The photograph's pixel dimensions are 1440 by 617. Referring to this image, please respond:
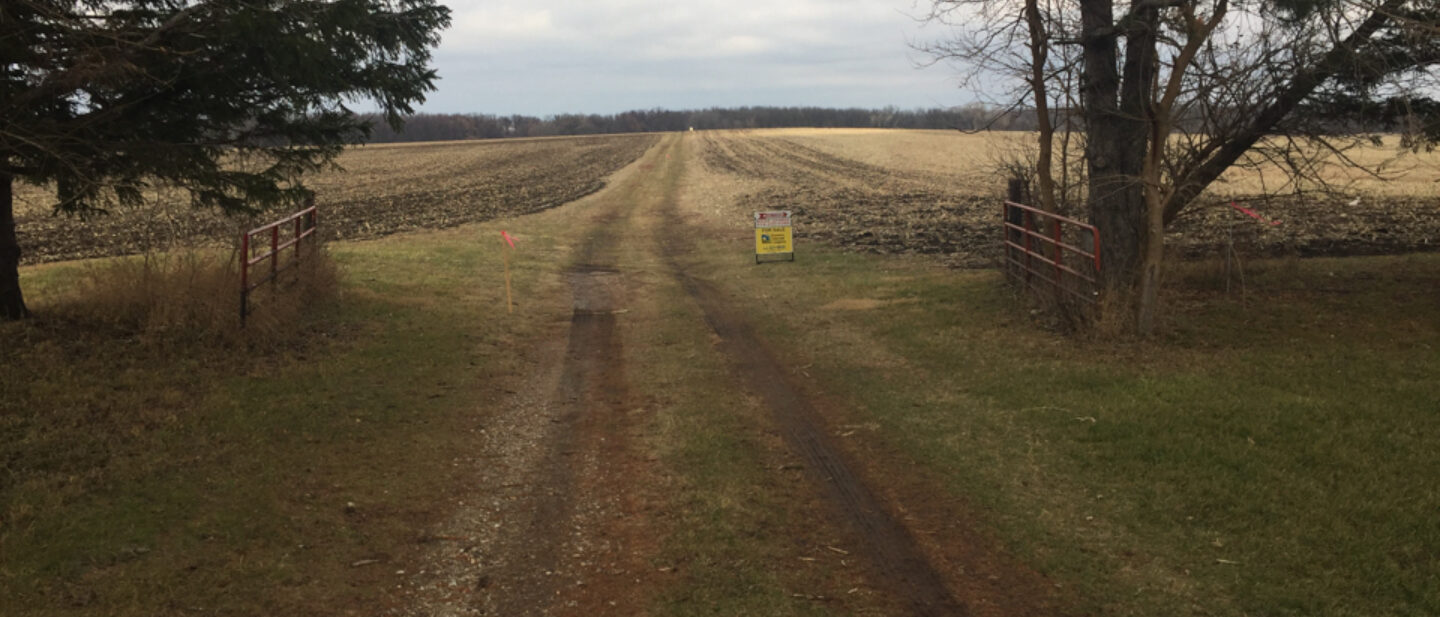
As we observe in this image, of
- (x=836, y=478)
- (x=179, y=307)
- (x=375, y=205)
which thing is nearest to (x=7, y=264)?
(x=179, y=307)

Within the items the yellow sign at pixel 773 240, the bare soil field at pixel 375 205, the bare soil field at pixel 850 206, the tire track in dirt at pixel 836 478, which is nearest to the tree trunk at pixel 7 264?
the bare soil field at pixel 850 206

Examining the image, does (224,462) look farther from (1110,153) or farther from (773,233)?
(773,233)

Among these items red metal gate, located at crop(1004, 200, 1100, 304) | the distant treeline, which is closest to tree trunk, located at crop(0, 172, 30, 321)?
→ red metal gate, located at crop(1004, 200, 1100, 304)

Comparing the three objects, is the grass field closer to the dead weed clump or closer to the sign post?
the dead weed clump

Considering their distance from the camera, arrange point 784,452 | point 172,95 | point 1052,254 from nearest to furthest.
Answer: point 784,452 → point 172,95 → point 1052,254

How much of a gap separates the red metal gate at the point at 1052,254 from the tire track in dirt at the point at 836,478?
364 cm

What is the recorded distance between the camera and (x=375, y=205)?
34.5m

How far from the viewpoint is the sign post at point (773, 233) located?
19578 mm

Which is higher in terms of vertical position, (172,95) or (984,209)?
(172,95)

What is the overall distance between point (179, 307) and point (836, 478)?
776cm

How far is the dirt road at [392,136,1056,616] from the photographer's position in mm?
5531

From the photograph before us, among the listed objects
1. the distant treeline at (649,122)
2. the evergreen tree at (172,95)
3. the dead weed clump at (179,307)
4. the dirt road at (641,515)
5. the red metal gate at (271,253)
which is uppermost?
the distant treeline at (649,122)

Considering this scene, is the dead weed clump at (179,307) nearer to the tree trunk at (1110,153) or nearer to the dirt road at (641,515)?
the dirt road at (641,515)

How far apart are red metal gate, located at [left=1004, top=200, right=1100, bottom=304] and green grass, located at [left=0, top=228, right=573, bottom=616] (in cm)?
680
